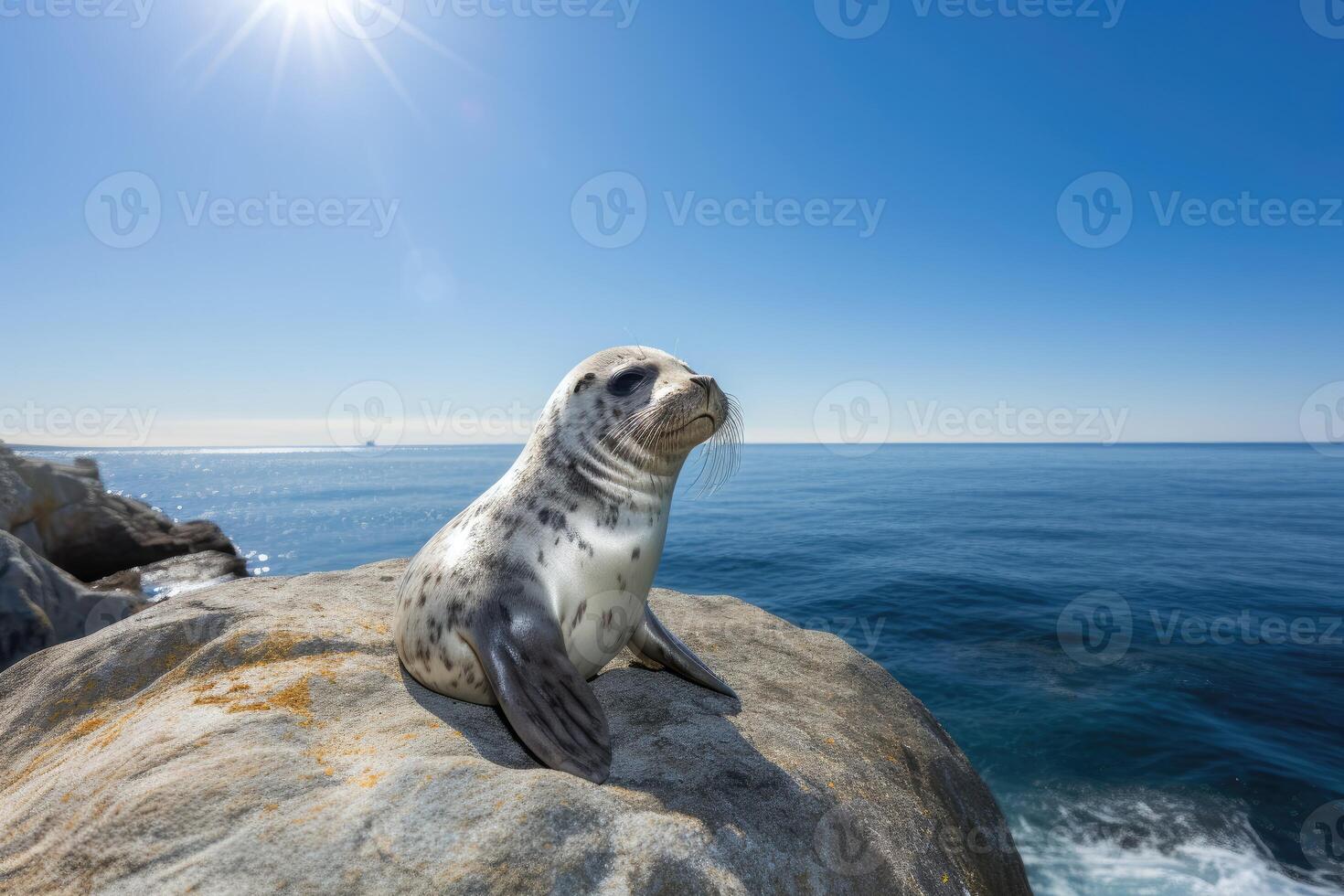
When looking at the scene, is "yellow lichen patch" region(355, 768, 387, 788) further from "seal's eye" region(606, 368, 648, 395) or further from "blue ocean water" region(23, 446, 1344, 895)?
"blue ocean water" region(23, 446, 1344, 895)

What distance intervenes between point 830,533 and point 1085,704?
13.8 metres

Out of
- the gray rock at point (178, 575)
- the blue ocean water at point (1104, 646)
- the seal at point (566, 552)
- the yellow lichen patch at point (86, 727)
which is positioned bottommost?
the gray rock at point (178, 575)

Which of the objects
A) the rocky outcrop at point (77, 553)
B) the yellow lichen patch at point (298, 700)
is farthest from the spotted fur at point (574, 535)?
the rocky outcrop at point (77, 553)

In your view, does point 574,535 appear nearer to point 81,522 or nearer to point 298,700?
point 298,700

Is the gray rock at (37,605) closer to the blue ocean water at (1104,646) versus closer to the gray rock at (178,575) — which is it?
the gray rock at (178,575)

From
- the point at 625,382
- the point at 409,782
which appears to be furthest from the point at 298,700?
the point at 625,382

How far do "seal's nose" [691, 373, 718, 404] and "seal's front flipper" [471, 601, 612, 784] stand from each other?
Result: 1231 mm

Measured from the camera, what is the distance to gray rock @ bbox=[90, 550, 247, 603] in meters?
12.1

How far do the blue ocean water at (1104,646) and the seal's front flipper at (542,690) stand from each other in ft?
16.0

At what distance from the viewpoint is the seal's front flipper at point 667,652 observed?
3.51 metres

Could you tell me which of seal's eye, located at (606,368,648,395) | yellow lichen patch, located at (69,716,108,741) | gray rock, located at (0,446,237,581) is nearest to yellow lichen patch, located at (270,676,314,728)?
yellow lichen patch, located at (69,716,108,741)

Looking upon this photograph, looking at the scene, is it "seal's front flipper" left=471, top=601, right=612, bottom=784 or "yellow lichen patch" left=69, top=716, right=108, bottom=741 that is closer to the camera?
"seal's front flipper" left=471, top=601, right=612, bottom=784

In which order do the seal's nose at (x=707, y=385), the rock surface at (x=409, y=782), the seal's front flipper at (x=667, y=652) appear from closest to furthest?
the rock surface at (x=409, y=782) → the seal's nose at (x=707, y=385) → the seal's front flipper at (x=667, y=652)

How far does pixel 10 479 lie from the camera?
10.8 metres
